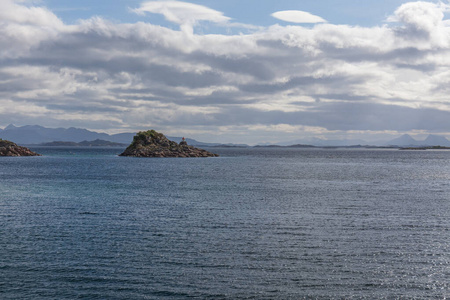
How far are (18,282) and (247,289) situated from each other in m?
15.6

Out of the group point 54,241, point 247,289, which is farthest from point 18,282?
point 247,289

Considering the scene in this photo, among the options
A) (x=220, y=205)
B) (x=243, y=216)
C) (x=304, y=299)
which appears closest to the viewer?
(x=304, y=299)

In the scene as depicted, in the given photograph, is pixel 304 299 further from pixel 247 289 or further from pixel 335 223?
pixel 335 223

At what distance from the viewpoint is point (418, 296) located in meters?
25.7

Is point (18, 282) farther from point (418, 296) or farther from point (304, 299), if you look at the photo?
point (418, 296)

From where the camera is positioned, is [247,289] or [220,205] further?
[220,205]

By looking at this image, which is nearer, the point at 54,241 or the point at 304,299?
the point at 304,299

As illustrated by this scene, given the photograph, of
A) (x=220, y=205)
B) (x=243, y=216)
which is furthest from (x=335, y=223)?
(x=220, y=205)

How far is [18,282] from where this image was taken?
27.3m

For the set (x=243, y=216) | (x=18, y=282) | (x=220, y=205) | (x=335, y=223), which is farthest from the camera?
(x=220, y=205)

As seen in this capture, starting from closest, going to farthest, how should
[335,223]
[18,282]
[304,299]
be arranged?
[304,299], [18,282], [335,223]

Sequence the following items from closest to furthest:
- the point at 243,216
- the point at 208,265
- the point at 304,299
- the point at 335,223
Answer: the point at 304,299 → the point at 208,265 → the point at 335,223 → the point at 243,216

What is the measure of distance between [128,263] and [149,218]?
57.4ft

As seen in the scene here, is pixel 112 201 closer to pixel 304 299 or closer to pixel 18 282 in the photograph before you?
pixel 18 282
